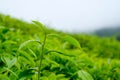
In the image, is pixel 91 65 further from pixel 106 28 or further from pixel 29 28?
pixel 106 28

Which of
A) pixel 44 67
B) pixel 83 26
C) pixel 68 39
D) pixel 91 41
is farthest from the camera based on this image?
pixel 83 26

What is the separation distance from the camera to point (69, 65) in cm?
376

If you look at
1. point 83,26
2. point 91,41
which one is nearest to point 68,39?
point 91,41

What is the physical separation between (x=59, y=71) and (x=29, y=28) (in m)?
5.74

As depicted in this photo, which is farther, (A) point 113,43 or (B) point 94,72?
(A) point 113,43

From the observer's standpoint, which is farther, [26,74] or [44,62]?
[44,62]

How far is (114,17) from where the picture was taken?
4022 cm

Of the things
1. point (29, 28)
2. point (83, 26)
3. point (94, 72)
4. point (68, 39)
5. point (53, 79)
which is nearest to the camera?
point (68, 39)

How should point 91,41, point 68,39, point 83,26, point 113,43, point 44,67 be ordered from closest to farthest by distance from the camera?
point 68,39
point 44,67
point 91,41
point 113,43
point 83,26

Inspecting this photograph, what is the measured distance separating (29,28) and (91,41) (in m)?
2.17

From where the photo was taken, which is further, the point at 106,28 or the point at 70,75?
the point at 106,28

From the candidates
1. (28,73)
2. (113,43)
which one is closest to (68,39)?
(28,73)

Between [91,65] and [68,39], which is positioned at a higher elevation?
[68,39]

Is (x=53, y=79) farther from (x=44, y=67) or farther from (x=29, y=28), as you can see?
(x=29, y=28)
